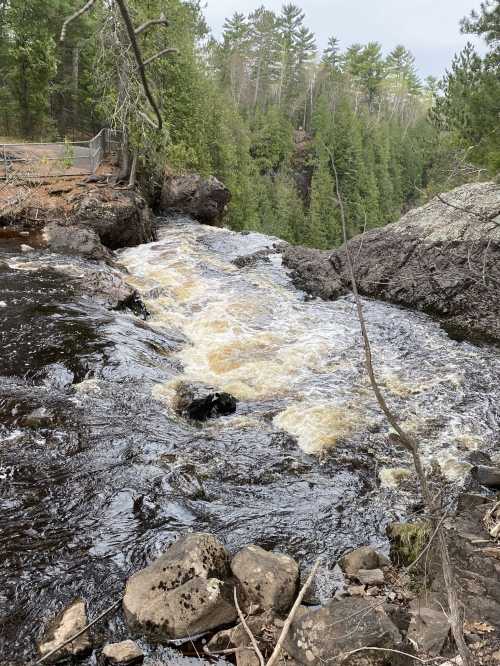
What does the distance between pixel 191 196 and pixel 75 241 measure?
9.68 metres

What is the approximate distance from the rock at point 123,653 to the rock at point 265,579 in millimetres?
887

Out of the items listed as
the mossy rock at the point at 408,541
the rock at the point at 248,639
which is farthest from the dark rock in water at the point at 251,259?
the rock at the point at 248,639

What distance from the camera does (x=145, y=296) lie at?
1238 centimetres

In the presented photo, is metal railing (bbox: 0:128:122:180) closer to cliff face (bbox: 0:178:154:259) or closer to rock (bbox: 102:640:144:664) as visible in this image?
cliff face (bbox: 0:178:154:259)

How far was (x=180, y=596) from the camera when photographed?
398 cm

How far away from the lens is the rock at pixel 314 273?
13.9 meters

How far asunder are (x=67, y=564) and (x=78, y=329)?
5124 mm

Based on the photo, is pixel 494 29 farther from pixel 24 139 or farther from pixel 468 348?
pixel 24 139

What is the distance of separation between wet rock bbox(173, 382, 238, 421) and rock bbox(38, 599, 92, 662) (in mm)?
3353

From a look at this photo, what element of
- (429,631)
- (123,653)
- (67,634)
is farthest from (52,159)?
(429,631)

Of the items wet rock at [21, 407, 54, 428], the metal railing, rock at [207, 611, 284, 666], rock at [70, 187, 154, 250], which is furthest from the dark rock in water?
rock at [207, 611, 284, 666]

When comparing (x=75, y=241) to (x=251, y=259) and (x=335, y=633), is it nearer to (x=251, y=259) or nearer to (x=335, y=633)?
(x=251, y=259)

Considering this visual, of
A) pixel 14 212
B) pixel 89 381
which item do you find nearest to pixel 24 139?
pixel 14 212

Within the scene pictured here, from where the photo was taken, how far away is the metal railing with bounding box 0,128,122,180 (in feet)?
56.3
